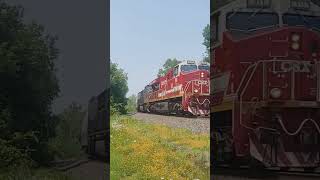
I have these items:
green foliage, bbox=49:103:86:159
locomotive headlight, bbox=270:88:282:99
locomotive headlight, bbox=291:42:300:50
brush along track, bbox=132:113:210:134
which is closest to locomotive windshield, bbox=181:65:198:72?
brush along track, bbox=132:113:210:134

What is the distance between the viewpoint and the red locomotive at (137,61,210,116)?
21.0ft

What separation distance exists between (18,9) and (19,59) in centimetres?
58

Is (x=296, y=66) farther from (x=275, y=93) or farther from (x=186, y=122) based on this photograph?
(x=186, y=122)

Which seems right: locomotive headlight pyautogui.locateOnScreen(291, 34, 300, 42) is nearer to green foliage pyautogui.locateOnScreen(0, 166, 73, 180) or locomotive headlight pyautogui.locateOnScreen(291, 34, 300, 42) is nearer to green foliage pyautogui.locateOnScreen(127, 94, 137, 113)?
green foliage pyautogui.locateOnScreen(127, 94, 137, 113)

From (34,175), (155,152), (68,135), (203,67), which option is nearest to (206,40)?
(203,67)

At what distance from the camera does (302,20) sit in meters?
6.53

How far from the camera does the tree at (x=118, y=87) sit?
600 cm

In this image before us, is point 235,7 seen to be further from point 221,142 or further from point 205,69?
point 221,142

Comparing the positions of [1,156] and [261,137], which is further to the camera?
[261,137]

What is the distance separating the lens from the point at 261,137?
6.36m

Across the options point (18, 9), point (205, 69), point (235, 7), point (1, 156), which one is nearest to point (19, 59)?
point (18, 9)

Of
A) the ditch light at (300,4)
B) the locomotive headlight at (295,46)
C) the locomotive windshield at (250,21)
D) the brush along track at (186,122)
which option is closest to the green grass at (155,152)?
the brush along track at (186,122)

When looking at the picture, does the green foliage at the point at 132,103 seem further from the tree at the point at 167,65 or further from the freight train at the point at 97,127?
the tree at the point at 167,65

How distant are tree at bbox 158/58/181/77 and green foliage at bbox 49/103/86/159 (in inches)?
44.0
